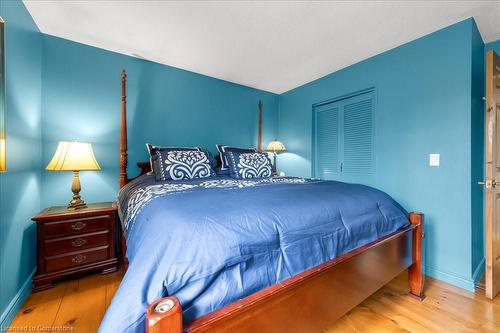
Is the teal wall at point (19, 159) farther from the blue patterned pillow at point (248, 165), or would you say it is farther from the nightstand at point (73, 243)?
the blue patterned pillow at point (248, 165)

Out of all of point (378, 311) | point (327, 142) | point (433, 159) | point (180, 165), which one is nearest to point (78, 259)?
point (180, 165)

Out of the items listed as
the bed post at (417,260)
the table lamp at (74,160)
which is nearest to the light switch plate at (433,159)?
the bed post at (417,260)

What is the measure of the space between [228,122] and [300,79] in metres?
1.29

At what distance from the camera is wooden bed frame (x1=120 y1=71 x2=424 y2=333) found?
68cm

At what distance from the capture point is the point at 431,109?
80.4 inches

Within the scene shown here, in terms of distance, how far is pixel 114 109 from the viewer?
2.42m

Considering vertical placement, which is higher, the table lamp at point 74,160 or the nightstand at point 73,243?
the table lamp at point 74,160

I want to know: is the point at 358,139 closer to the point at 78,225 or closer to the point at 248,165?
the point at 248,165

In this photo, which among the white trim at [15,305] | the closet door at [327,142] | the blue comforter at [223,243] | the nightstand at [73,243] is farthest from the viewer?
the closet door at [327,142]

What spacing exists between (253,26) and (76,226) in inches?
93.5

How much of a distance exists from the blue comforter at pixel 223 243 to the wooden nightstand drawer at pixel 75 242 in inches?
37.1

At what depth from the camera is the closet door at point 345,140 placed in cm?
264

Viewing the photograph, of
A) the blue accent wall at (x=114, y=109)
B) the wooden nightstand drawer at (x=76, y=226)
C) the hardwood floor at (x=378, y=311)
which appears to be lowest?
the hardwood floor at (x=378, y=311)

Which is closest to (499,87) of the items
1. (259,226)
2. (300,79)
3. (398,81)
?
(398,81)
